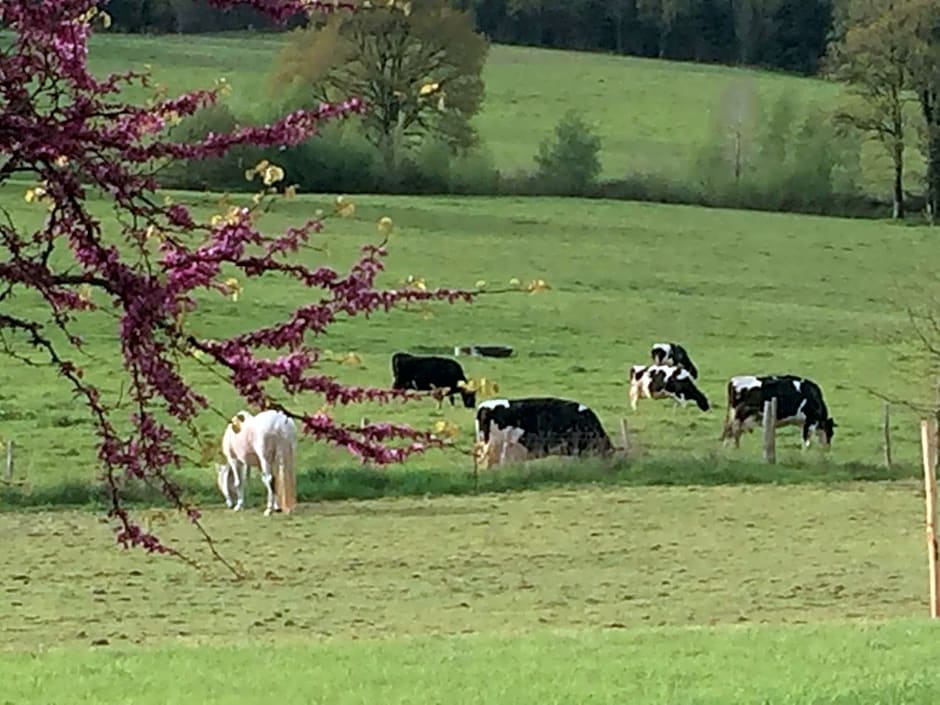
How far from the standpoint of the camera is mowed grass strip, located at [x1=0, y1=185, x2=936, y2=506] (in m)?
27.7

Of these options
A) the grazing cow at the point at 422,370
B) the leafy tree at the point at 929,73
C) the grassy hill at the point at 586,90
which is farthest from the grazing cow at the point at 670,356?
the grassy hill at the point at 586,90

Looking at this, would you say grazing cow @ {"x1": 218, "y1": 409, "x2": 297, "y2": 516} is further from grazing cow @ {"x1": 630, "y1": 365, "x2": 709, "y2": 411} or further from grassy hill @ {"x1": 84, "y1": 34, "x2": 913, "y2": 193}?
grassy hill @ {"x1": 84, "y1": 34, "x2": 913, "y2": 193}

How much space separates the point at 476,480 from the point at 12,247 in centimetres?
2071

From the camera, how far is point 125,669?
35.2 feet

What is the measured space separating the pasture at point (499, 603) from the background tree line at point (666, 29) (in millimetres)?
69128

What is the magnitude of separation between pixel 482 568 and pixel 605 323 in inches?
985

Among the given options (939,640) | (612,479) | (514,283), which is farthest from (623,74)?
(514,283)

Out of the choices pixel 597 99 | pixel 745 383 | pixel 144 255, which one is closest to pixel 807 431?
pixel 745 383

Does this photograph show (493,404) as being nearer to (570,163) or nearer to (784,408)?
(784,408)

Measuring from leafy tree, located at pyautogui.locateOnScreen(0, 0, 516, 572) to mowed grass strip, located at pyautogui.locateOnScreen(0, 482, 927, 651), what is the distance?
8.12m

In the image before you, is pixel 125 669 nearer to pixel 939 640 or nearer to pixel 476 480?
pixel 939 640

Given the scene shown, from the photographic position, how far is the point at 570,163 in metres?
67.5

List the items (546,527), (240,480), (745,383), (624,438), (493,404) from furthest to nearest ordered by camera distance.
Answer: (745,383)
(493,404)
(624,438)
(240,480)
(546,527)

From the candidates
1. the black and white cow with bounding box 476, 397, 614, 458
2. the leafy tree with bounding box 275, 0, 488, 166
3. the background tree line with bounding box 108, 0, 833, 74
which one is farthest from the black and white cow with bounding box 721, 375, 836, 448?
the background tree line with bounding box 108, 0, 833, 74
